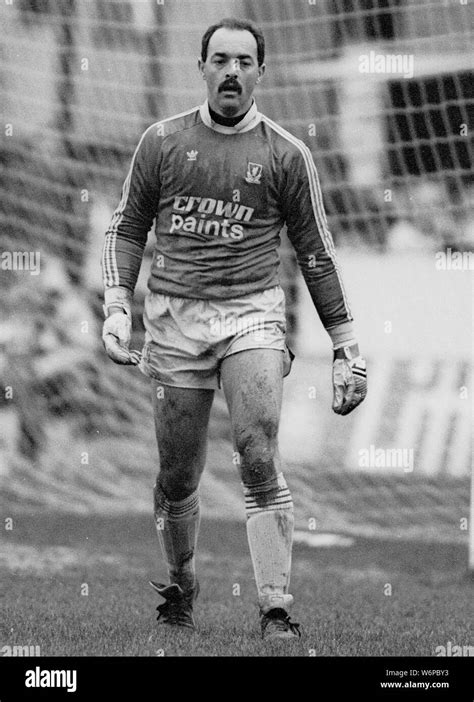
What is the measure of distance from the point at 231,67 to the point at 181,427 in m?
1.39

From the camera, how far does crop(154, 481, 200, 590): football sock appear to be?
5996 mm

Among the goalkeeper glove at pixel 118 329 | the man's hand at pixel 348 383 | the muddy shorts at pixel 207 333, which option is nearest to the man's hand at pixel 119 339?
the goalkeeper glove at pixel 118 329

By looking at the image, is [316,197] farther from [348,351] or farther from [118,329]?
[118,329]

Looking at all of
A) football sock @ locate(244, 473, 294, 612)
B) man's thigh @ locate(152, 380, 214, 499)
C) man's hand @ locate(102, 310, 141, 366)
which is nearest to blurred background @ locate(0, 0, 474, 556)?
man's thigh @ locate(152, 380, 214, 499)

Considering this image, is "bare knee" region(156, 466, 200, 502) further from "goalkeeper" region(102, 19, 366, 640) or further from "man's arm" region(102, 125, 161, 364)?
"man's arm" region(102, 125, 161, 364)

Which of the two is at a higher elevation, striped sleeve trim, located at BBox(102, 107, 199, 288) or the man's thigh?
striped sleeve trim, located at BBox(102, 107, 199, 288)

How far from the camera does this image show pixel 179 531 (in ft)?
19.7

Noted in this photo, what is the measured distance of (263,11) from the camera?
10.9 metres

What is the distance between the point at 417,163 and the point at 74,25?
2719mm

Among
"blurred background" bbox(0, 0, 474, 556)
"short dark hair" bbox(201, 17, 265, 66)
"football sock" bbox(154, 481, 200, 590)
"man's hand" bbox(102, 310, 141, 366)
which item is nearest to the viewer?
"man's hand" bbox(102, 310, 141, 366)

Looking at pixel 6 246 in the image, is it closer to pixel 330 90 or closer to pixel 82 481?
pixel 82 481

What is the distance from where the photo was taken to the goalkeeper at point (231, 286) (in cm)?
558

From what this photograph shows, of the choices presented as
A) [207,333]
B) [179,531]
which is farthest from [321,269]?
[179,531]
